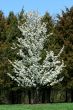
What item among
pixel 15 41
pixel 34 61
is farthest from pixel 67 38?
pixel 34 61

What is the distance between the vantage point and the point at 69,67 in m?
46.5

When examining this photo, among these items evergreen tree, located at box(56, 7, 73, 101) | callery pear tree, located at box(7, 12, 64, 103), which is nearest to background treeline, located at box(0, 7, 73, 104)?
evergreen tree, located at box(56, 7, 73, 101)

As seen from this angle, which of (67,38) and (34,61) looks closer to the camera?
(34,61)

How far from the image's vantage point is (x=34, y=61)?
42906 mm

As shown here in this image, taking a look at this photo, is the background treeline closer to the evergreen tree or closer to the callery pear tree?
the evergreen tree

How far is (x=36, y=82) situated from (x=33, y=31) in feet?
17.8

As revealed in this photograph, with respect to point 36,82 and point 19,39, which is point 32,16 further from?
point 36,82

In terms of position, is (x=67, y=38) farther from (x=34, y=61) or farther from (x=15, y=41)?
(x=34, y=61)

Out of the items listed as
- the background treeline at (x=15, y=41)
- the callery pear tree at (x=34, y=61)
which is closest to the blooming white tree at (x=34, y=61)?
the callery pear tree at (x=34, y=61)

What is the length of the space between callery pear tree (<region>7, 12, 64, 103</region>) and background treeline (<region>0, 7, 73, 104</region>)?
1.44 metres

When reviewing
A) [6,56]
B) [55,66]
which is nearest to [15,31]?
[6,56]

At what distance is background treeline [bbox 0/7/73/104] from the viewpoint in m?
45.9

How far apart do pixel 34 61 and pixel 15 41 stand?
5169 millimetres

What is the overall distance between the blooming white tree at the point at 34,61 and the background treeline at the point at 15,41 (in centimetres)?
151
